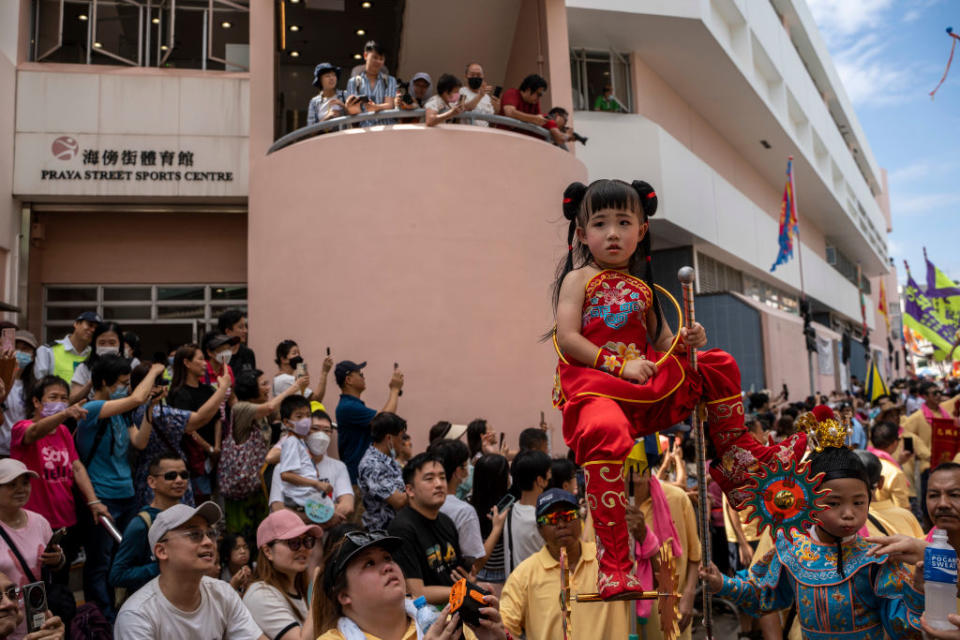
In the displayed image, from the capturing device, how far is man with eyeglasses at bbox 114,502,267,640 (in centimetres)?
393

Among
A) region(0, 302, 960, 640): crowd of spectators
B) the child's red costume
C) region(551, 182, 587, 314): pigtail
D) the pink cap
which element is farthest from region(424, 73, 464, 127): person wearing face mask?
the child's red costume

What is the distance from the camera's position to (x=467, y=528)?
5117mm

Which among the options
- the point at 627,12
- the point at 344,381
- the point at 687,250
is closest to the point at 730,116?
the point at 687,250

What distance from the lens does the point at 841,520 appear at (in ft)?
10.7

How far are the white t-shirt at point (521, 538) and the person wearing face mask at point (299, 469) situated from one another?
1310mm

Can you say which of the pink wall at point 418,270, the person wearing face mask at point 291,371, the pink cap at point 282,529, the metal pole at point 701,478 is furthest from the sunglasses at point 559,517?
the pink wall at point 418,270

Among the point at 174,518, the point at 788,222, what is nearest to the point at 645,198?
the point at 174,518

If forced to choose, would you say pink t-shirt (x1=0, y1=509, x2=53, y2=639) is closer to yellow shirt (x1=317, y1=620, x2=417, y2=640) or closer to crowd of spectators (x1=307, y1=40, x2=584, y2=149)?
yellow shirt (x1=317, y1=620, x2=417, y2=640)

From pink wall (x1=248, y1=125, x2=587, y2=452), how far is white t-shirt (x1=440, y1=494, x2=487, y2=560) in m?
4.66

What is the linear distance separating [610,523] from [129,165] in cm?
1166

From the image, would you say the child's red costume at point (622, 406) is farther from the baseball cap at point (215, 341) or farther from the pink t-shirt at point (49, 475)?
the baseball cap at point (215, 341)

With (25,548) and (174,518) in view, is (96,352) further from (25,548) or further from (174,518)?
(174,518)

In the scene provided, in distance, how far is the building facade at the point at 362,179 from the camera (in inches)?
396

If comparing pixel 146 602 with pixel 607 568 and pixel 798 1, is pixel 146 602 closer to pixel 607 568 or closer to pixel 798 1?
pixel 607 568
